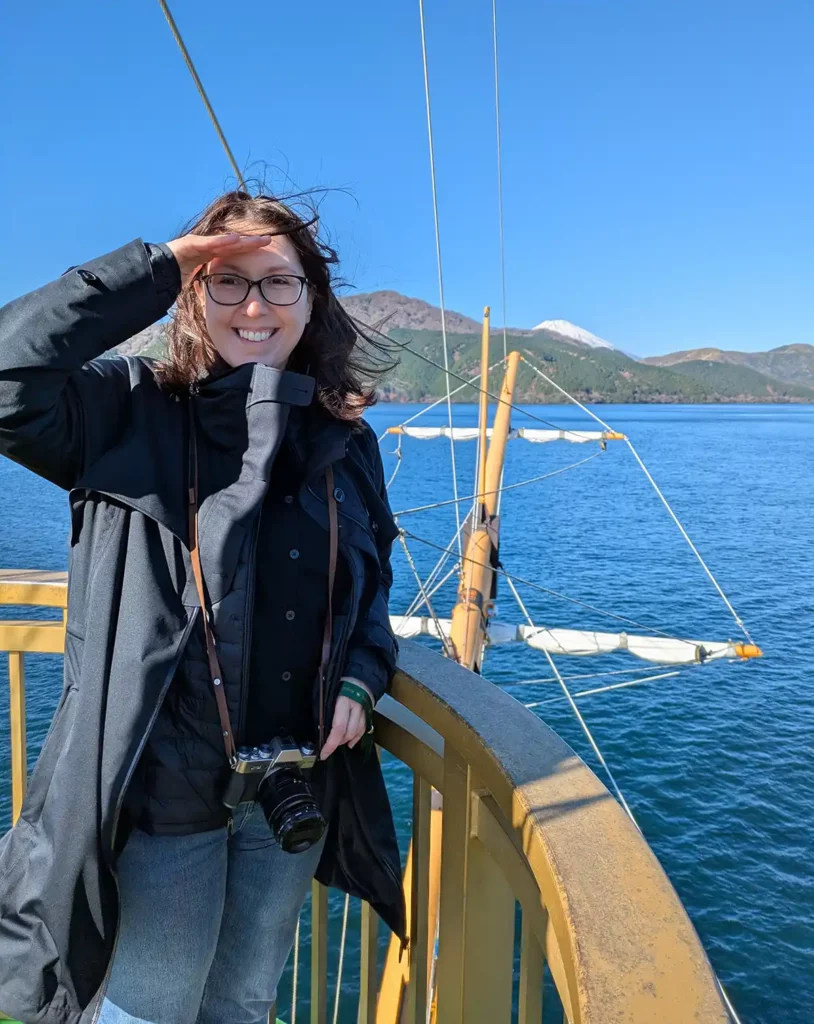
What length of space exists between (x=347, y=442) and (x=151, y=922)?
1.18m

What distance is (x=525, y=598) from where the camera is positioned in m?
25.5

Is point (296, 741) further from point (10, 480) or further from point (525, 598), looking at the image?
point (10, 480)

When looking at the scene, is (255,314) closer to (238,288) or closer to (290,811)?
(238,288)

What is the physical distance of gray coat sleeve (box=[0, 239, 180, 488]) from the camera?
146 cm

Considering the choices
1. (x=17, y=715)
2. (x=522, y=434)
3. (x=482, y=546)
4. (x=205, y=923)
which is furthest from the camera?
(x=522, y=434)

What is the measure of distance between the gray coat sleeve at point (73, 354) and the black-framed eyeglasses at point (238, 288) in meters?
0.16

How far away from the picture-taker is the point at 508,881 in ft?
4.64

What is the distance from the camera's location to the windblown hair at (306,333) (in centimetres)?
181

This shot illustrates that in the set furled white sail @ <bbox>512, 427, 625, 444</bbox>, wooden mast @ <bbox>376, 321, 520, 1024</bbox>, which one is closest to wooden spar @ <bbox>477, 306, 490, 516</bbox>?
wooden mast @ <bbox>376, 321, 520, 1024</bbox>

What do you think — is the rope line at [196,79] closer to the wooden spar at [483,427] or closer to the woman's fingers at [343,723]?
the woman's fingers at [343,723]

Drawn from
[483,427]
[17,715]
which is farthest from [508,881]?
[483,427]

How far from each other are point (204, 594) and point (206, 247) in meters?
0.76

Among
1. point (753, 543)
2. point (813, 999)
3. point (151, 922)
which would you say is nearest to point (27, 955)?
point (151, 922)

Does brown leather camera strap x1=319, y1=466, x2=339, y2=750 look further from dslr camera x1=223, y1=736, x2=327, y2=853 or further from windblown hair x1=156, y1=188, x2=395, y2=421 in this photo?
windblown hair x1=156, y1=188, x2=395, y2=421
